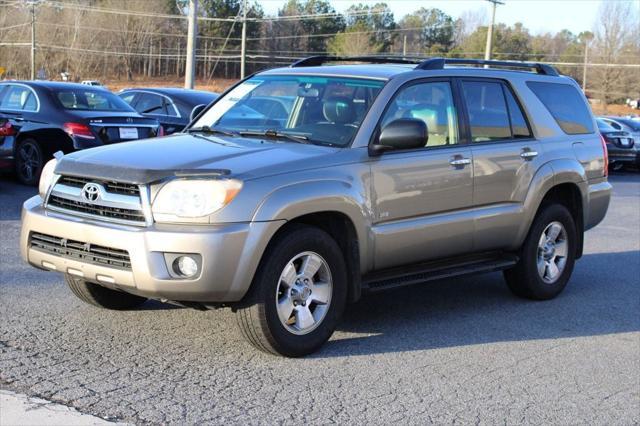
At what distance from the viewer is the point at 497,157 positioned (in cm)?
679

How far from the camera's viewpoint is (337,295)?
5.57m

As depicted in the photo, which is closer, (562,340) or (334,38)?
(562,340)

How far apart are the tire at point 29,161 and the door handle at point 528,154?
7762 mm

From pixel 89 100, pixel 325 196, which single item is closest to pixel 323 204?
pixel 325 196

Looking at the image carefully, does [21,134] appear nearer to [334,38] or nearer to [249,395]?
[249,395]

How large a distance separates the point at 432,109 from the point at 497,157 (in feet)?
2.31

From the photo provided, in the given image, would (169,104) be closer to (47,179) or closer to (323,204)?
(47,179)

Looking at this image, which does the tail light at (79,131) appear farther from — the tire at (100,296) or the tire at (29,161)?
the tire at (100,296)

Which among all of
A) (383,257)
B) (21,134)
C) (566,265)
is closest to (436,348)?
(383,257)

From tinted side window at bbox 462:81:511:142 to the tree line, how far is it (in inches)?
2665

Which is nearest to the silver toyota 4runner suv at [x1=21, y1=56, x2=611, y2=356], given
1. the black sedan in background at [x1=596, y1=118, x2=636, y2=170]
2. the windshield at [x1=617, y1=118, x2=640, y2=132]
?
the black sedan in background at [x1=596, y1=118, x2=636, y2=170]

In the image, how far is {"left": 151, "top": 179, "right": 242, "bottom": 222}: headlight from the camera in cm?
497

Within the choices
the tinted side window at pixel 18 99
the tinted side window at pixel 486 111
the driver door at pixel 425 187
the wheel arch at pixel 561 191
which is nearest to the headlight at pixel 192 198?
the driver door at pixel 425 187

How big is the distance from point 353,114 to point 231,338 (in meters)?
1.76
